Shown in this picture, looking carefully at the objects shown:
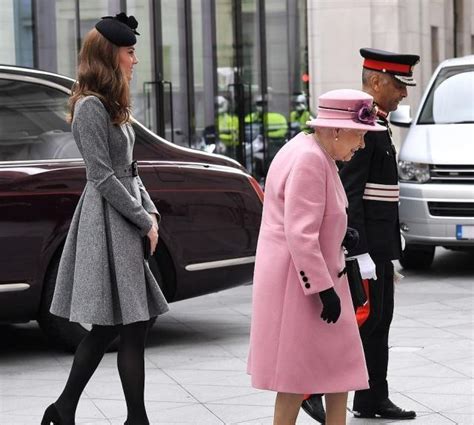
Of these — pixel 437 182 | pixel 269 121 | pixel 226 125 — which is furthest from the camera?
pixel 269 121

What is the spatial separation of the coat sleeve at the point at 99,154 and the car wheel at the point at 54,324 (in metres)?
2.37

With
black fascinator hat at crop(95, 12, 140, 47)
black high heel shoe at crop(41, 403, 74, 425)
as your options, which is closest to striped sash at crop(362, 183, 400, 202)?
black fascinator hat at crop(95, 12, 140, 47)

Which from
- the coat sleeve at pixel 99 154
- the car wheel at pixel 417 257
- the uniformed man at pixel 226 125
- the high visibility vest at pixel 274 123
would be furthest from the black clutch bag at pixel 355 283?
the high visibility vest at pixel 274 123

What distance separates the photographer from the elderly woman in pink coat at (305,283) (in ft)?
16.8

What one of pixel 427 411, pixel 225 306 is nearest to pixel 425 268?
pixel 225 306

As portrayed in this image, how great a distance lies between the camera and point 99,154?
19.5ft

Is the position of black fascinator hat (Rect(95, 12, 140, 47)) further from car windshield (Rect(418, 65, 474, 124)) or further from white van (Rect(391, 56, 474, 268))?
car windshield (Rect(418, 65, 474, 124))

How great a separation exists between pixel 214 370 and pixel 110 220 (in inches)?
89.6

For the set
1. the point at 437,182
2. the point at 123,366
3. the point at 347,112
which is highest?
the point at 347,112

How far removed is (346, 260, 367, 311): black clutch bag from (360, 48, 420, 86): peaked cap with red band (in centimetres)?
124

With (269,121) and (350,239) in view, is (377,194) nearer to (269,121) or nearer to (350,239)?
(350,239)

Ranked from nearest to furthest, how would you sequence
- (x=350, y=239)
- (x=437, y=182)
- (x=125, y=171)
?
(x=350, y=239), (x=125, y=171), (x=437, y=182)

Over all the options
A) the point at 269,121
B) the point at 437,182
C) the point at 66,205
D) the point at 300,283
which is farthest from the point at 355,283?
the point at 269,121

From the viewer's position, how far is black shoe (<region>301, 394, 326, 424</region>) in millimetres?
6484
